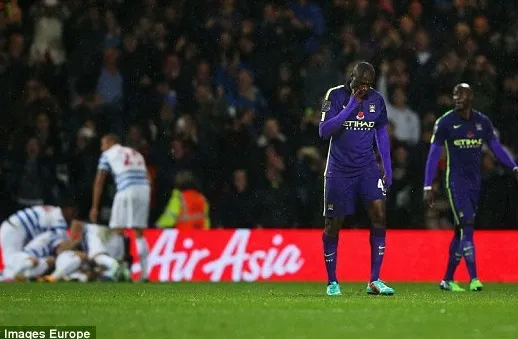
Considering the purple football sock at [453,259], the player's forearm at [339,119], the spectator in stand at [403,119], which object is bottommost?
the purple football sock at [453,259]

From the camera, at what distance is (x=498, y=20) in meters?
23.8

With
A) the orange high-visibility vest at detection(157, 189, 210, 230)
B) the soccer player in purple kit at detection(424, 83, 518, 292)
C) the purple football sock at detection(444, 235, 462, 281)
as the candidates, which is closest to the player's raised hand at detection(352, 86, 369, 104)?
the soccer player in purple kit at detection(424, 83, 518, 292)

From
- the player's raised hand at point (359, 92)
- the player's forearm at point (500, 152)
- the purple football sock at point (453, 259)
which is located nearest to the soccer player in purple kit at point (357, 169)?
the player's raised hand at point (359, 92)

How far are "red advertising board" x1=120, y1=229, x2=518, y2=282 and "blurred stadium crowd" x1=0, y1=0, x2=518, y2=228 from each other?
0.69 meters

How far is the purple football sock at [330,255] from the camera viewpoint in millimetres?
14102

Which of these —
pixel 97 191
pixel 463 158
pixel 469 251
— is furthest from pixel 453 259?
pixel 97 191

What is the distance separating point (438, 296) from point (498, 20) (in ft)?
34.4

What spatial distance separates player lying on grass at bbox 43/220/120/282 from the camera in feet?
65.2

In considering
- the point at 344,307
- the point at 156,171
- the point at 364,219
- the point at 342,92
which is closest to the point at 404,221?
the point at 364,219

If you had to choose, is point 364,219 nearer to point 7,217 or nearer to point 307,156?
point 307,156

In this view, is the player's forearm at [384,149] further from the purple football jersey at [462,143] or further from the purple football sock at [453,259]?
the purple football sock at [453,259]

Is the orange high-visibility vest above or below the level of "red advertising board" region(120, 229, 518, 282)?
above

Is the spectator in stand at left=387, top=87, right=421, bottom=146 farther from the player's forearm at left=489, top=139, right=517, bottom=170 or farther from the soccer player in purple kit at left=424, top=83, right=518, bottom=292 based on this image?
the soccer player in purple kit at left=424, top=83, right=518, bottom=292

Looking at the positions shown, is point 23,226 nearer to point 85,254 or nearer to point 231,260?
point 85,254
